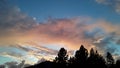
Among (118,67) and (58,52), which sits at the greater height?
(58,52)

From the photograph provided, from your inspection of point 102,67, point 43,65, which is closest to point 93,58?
point 102,67

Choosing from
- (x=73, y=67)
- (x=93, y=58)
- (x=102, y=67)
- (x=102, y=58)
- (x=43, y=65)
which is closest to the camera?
(x=43, y=65)

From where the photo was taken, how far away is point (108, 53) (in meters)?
109

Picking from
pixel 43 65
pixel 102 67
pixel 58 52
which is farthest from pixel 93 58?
pixel 43 65

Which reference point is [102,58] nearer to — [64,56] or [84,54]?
[84,54]

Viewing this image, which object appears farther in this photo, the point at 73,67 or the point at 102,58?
the point at 102,58

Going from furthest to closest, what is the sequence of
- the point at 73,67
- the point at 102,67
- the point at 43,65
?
the point at 102,67
the point at 73,67
the point at 43,65

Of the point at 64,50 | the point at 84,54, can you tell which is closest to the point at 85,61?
the point at 84,54

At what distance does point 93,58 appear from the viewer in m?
98.2

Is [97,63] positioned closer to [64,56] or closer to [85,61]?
[85,61]

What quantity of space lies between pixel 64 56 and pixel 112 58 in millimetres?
25561

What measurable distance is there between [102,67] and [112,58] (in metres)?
21.1

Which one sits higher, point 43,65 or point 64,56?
point 64,56

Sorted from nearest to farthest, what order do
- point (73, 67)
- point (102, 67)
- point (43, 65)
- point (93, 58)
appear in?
point (43, 65), point (73, 67), point (102, 67), point (93, 58)
